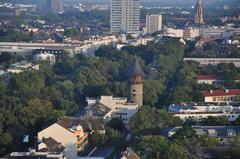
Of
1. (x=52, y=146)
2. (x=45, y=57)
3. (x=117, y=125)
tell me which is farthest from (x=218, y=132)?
(x=45, y=57)

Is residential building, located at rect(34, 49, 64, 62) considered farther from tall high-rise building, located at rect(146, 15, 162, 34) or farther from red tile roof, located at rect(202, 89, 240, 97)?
tall high-rise building, located at rect(146, 15, 162, 34)

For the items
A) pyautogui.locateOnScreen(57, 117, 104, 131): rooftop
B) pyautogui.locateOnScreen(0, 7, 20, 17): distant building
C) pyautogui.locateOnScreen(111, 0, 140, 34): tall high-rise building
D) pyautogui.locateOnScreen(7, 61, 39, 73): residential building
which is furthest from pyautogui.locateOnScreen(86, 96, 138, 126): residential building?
pyautogui.locateOnScreen(0, 7, 20, 17): distant building

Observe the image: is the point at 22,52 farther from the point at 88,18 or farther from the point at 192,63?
the point at 88,18

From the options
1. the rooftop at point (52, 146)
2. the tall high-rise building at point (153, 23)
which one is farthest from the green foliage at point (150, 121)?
the tall high-rise building at point (153, 23)

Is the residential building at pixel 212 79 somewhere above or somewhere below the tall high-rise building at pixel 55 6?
above

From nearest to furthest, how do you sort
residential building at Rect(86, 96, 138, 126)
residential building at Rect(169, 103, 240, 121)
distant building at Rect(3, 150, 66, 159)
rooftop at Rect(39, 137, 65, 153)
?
distant building at Rect(3, 150, 66, 159)
rooftop at Rect(39, 137, 65, 153)
residential building at Rect(169, 103, 240, 121)
residential building at Rect(86, 96, 138, 126)

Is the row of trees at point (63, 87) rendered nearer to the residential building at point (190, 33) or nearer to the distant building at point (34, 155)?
the distant building at point (34, 155)
